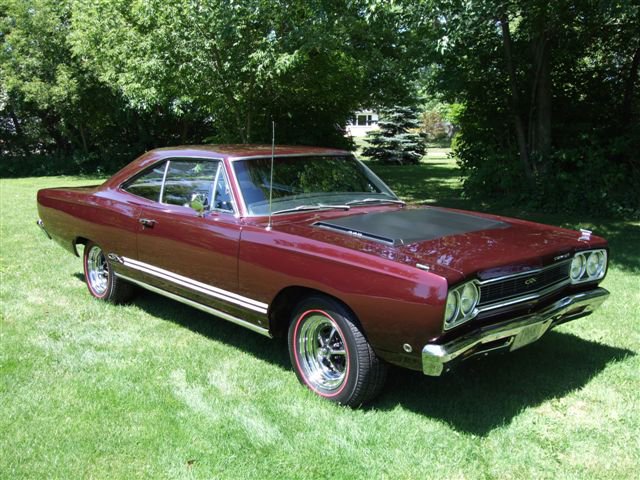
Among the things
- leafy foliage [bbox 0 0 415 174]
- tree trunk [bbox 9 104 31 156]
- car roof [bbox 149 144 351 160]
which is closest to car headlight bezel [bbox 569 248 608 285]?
car roof [bbox 149 144 351 160]

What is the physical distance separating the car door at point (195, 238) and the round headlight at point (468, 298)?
1.35 meters

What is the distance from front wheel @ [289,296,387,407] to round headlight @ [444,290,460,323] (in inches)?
21.6

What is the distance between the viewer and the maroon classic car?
3271 mm

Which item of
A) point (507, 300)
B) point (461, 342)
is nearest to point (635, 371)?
point (507, 300)

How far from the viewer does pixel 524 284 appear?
3.61 meters

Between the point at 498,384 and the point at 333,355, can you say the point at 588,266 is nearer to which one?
the point at 498,384

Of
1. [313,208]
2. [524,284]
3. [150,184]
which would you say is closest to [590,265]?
[524,284]

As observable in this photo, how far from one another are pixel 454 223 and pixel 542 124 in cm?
827

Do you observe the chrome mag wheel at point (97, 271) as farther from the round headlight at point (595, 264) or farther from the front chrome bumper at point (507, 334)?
the round headlight at point (595, 264)

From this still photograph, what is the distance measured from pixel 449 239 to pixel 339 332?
931mm

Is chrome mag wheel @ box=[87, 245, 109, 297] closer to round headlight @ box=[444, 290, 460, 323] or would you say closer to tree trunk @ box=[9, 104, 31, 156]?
round headlight @ box=[444, 290, 460, 323]

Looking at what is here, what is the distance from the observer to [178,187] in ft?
16.1

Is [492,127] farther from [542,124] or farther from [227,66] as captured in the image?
[227,66]

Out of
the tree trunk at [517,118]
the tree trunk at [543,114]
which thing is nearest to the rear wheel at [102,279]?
the tree trunk at [517,118]
